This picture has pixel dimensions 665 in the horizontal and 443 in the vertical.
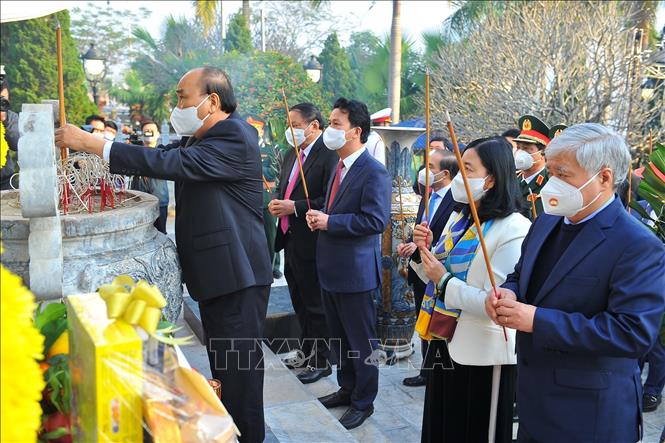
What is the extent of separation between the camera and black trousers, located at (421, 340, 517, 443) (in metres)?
2.62

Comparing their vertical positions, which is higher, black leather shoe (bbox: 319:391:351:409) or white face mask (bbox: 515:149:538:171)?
white face mask (bbox: 515:149:538:171)

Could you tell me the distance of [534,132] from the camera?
177 inches

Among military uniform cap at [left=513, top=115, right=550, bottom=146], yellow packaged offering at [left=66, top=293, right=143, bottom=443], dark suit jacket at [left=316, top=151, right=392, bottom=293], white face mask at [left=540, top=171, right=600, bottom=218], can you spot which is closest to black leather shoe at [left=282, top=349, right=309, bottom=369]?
A: dark suit jacket at [left=316, top=151, right=392, bottom=293]

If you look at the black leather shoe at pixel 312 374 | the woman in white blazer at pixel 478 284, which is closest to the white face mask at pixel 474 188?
the woman in white blazer at pixel 478 284

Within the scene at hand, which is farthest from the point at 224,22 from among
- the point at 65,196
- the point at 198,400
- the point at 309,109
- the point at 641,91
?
the point at 198,400

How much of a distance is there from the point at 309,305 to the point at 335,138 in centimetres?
133

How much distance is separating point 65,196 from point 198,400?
5.83 ft

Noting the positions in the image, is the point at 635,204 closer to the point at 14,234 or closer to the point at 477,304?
the point at 477,304

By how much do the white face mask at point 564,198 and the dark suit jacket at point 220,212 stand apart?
4.19 feet

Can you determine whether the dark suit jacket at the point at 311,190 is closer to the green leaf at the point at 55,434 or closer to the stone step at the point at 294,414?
the stone step at the point at 294,414

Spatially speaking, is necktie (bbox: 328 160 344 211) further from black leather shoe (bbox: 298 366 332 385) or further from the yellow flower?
the yellow flower

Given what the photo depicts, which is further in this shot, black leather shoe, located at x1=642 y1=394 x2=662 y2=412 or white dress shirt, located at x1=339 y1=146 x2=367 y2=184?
black leather shoe, located at x1=642 y1=394 x2=662 y2=412

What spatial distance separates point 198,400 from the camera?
112cm

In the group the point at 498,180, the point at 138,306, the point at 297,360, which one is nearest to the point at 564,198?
the point at 498,180
